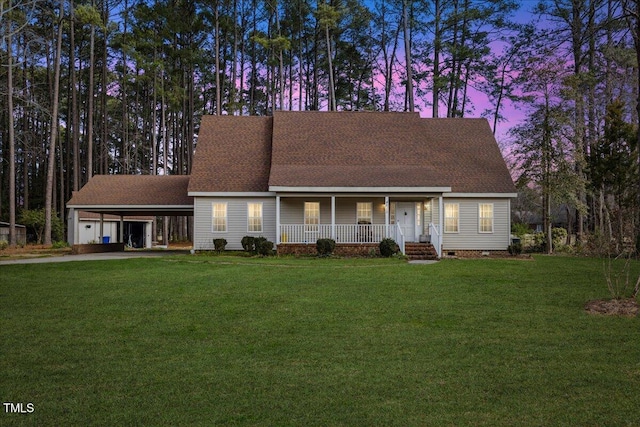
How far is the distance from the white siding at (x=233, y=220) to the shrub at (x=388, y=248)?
5.47 m

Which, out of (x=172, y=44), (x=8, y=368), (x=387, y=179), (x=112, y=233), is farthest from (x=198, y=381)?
(x=172, y=44)

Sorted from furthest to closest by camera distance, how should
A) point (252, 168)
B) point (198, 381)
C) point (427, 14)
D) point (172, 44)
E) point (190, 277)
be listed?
point (172, 44), point (427, 14), point (252, 168), point (190, 277), point (198, 381)

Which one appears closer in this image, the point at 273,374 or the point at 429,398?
the point at 429,398

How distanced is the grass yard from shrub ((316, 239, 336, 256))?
6.69m

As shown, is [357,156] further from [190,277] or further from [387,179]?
[190,277]

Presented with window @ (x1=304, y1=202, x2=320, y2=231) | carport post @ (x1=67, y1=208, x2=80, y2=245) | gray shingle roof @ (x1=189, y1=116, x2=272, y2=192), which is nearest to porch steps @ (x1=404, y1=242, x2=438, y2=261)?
window @ (x1=304, y1=202, x2=320, y2=231)

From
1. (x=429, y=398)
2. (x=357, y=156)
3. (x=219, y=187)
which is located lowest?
(x=429, y=398)

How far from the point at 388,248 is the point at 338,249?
2315 mm

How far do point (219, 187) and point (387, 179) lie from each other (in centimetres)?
758

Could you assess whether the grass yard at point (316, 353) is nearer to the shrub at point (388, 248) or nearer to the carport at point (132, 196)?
the shrub at point (388, 248)

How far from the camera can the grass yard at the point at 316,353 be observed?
16.5 ft

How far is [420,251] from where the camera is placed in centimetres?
2052

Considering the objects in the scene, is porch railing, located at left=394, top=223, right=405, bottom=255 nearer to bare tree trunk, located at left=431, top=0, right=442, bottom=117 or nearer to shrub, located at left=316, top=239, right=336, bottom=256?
shrub, located at left=316, top=239, right=336, bottom=256

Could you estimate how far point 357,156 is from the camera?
24.4 m
